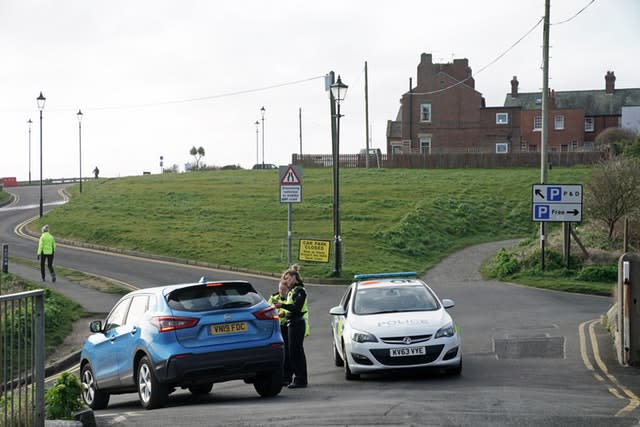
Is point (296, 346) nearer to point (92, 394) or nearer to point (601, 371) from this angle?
point (92, 394)

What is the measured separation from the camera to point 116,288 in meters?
28.6

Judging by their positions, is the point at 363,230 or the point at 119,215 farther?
the point at 119,215

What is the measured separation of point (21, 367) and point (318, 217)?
3540 centimetres

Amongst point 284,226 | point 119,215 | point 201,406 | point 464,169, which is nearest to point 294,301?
point 201,406

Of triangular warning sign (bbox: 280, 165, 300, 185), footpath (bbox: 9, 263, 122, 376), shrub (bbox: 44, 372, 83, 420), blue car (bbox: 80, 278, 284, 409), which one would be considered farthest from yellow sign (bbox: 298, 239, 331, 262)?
shrub (bbox: 44, 372, 83, 420)

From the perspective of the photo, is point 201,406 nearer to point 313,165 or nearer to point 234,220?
point 234,220

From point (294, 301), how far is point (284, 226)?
95.0ft

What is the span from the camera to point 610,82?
85625 millimetres

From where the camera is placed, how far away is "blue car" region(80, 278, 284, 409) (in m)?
10.9

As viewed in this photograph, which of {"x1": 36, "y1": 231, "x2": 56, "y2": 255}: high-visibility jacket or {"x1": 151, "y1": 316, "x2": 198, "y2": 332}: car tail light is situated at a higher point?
{"x1": 151, "y1": 316, "x2": 198, "y2": 332}: car tail light

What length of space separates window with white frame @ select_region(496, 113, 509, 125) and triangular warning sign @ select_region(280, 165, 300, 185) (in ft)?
180

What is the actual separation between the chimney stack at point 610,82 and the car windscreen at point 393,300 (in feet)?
251

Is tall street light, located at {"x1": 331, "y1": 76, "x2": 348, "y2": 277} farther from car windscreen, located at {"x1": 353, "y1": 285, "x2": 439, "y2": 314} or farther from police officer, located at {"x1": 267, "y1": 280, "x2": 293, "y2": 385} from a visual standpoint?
police officer, located at {"x1": 267, "y1": 280, "x2": 293, "y2": 385}

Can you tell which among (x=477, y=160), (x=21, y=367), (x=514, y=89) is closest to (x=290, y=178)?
(x=21, y=367)
